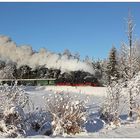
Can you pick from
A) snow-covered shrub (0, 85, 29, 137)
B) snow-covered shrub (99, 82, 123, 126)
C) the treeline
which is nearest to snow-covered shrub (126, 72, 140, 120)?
snow-covered shrub (99, 82, 123, 126)

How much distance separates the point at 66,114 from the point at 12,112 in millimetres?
1600

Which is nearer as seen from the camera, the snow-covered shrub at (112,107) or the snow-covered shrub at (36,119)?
the snow-covered shrub at (36,119)

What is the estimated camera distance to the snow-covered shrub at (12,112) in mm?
11695

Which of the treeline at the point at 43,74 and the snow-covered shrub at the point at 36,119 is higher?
the treeline at the point at 43,74

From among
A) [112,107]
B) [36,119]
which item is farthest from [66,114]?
[112,107]

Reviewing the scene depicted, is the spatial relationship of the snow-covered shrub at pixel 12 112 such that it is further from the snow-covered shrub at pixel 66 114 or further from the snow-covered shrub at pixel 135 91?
the snow-covered shrub at pixel 135 91

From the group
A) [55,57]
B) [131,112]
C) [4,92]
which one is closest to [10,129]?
[4,92]

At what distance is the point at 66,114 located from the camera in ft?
41.6

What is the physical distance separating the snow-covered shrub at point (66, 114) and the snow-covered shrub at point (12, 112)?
2.85ft

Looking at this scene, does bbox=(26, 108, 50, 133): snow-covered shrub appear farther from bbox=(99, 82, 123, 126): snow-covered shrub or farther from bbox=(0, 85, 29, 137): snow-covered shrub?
bbox=(99, 82, 123, 126): snow-covered shrub

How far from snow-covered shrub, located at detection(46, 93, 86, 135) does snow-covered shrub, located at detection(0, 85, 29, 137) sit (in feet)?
2.85

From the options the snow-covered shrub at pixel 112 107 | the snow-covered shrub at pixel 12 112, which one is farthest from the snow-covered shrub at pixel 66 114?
the snow-covered shrub at pixel 112 107

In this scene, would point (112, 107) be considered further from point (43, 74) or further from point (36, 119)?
point (43, 74)

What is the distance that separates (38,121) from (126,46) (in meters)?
8.00
